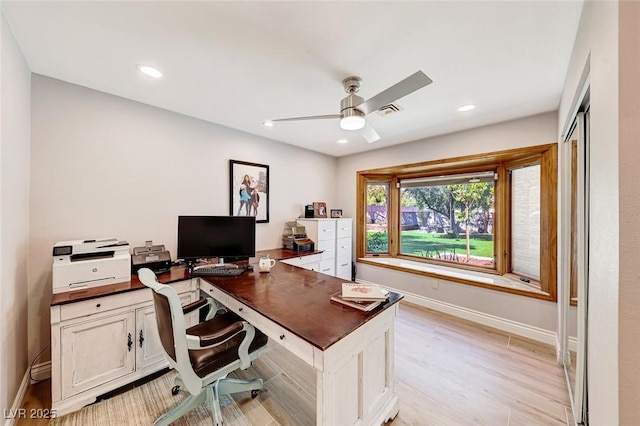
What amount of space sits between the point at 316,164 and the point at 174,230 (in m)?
2.44

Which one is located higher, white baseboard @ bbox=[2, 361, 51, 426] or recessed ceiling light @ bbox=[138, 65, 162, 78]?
recessed ceiling light @ bbox=[138, 65, 162, 78]

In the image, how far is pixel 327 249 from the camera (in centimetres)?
367

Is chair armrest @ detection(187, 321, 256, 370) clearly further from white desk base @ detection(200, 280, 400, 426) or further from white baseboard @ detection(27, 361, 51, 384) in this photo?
white baseboard @ detection(27, 361, 51, 384)

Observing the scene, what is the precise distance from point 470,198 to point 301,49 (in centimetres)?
318

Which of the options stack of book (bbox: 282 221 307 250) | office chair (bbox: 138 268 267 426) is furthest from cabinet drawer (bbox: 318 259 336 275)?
office chair (bbox: 138 268 267 426)

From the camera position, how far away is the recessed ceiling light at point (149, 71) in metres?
1.72

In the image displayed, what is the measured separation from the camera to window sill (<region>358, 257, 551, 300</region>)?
2.61 m

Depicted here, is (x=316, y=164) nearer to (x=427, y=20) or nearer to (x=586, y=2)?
(x=427, y=20)

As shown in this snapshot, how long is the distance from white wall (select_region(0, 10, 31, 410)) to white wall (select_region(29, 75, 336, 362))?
0.10 m

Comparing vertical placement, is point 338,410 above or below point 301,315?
below

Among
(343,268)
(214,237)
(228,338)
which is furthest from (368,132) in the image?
(343,268)

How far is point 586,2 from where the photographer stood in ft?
3.69

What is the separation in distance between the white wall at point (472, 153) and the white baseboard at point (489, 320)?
5 cm

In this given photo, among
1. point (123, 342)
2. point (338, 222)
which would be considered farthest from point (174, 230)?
point (338, 222)
